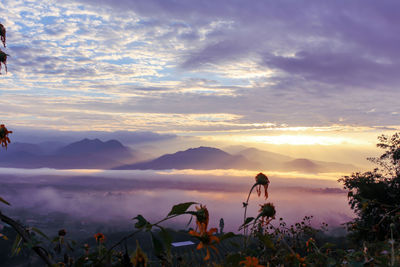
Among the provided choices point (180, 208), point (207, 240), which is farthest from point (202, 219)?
point (180, 208)

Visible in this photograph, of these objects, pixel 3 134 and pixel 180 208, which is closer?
pixel 180 208

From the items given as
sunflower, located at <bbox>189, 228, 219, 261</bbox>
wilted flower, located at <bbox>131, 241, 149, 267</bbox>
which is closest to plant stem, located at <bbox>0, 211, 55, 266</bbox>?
wilted flower, located at <bbox>131, 241, 149, 267</bbox>

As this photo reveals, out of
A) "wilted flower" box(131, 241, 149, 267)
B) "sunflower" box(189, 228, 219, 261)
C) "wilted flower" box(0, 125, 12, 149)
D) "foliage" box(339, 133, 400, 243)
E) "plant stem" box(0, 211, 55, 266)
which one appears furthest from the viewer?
"foliage" box(339, 133, 400, 243)

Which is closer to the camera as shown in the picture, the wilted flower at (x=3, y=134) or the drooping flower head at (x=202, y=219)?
the drooping flower head at (x=202, y=219)

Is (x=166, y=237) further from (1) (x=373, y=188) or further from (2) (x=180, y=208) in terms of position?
(1) (x=373, y=188)

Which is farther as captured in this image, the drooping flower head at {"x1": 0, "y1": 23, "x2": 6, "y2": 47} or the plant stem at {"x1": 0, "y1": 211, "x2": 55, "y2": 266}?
the drooping flower head at {"x1": 0, "y1": 23, "x2": 6, "y2": 47}

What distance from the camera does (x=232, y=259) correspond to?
1678 mm

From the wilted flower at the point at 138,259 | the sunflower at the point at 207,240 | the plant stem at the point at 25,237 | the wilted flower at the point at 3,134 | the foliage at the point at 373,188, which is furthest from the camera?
the foliage at the point at 373,188

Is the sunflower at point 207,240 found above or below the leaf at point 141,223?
below

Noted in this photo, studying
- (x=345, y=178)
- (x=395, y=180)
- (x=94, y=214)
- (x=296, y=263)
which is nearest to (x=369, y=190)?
(x=395, y=180)

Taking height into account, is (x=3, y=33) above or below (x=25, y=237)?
above

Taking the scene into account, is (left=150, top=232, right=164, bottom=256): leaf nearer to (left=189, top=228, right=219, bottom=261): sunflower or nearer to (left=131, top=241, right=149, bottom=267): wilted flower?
(left=131, top=241, right=149, bottom=267): wilted flower

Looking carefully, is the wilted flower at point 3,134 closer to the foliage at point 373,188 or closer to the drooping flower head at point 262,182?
the drooping flower head at point 262,182

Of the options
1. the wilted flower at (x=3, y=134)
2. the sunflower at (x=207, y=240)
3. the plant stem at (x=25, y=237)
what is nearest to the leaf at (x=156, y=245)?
the sunflower at (x=207, y=240)
